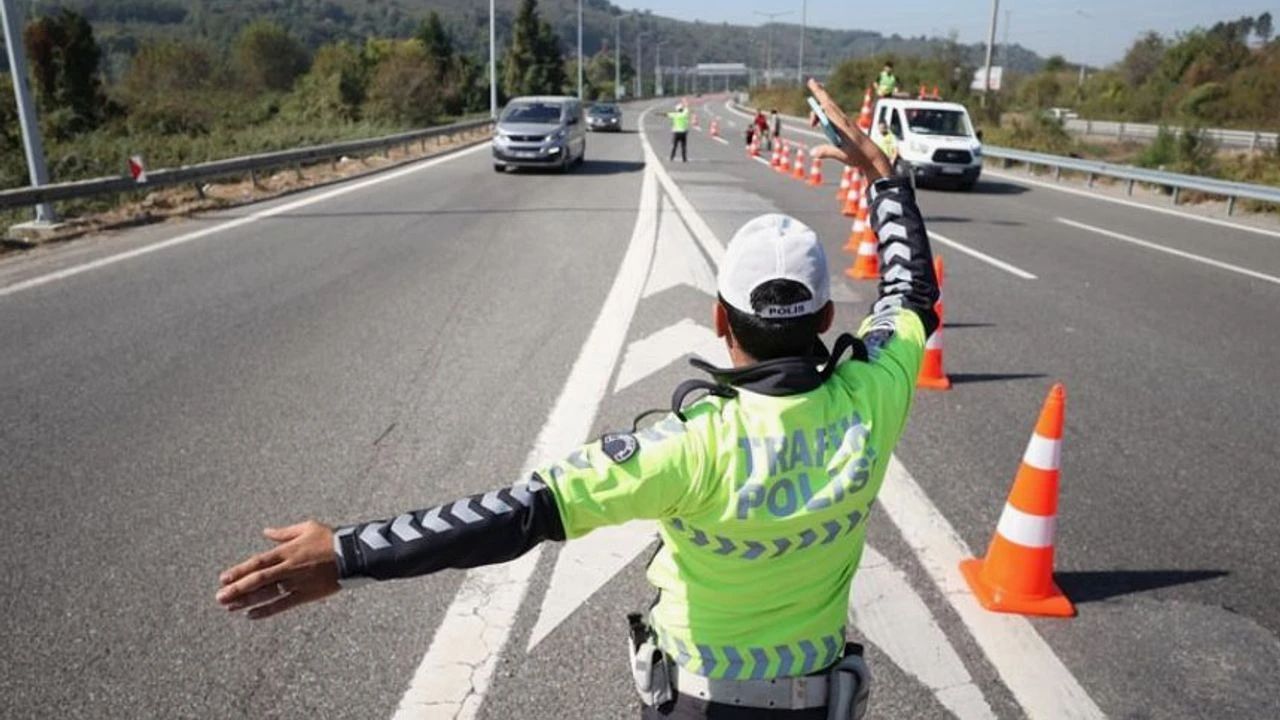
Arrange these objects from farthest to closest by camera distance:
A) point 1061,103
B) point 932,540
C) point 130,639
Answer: point 1061,103 → point 932,540 → point 130,639

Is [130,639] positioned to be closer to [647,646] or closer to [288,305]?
[647,646]

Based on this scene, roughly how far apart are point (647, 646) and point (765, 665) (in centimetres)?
26

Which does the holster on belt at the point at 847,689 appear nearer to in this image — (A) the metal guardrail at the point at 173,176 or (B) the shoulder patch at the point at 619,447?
(B) the shoulder patch at the point at 619,447

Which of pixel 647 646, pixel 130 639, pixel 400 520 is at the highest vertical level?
pixel 400 520

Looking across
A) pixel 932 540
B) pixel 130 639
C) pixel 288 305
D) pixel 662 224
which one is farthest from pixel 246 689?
pixel 662 224

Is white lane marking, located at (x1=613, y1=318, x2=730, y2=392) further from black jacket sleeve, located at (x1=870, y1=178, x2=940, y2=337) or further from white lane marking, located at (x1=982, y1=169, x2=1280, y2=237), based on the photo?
white lane marking, located at (x1=982, y1=169, x2=1280, y2=237)

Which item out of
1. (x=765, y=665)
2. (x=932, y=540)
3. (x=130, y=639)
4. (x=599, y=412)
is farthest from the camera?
(x=599, y=412)

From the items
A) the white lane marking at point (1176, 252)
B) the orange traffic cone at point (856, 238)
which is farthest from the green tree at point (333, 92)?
the orange traffic cone at point (856, 238)

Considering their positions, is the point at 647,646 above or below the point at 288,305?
above

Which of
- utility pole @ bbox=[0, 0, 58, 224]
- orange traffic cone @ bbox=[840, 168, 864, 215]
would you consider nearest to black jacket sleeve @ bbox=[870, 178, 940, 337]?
orange traffic cone @ bbox=[840, 168, 864, 215]

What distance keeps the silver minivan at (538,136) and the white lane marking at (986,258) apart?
1115 centimetres

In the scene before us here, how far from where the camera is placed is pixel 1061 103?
72000mm

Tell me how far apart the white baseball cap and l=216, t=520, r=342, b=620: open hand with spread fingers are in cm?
92

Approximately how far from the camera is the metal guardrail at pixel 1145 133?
37.5 meters
